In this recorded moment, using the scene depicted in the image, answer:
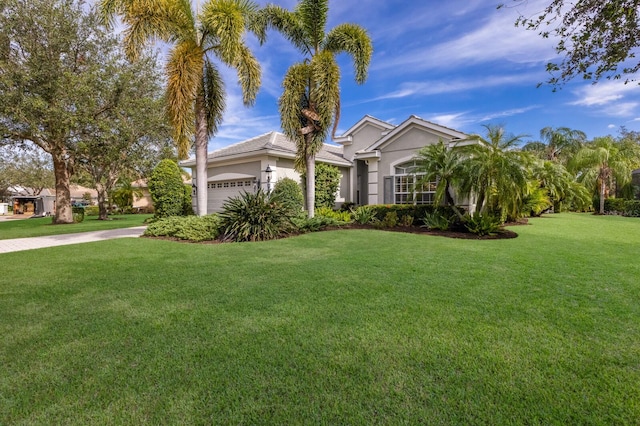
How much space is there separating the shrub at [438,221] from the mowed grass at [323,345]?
5.97m

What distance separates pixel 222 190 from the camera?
1766 cm

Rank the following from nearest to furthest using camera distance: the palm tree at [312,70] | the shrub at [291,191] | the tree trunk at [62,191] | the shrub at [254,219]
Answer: the shrub at [254,219]
the palm tree at [312,70]
the shrub at [291,191]
the tree trunk at [62,191]

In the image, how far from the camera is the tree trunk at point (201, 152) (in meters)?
11.6

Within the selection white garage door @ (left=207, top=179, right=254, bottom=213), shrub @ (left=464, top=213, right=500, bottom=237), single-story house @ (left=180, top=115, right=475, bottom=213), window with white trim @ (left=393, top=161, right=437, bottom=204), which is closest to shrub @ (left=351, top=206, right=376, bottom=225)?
single-story house @ (left=180, top=115, right=475, bottom=213)

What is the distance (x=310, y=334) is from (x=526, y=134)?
1129 centimetres

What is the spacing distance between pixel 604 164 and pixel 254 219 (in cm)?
2729

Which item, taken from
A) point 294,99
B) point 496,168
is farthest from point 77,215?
point 496,168

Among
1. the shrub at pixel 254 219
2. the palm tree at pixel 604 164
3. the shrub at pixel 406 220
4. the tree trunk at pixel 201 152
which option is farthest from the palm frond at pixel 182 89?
the palm tree at pixel 604 164

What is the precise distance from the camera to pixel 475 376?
2.50m

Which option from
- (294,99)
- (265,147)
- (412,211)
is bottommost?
(412,211)

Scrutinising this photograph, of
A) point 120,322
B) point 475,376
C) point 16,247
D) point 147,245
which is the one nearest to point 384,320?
point 475,376

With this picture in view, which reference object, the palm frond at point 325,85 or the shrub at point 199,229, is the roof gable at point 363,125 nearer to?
the palm frond at point 325,85

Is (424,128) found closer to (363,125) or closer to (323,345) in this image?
(363,125)

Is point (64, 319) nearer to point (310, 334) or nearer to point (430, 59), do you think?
point (310, 334)
